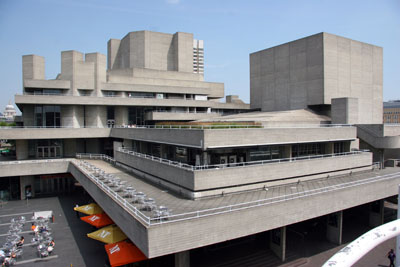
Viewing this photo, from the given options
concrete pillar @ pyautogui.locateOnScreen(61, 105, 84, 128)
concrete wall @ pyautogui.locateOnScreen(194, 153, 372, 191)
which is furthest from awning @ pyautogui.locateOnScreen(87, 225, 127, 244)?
concrete pillar @ pyautogui.locateOnScreen(61, 105, 84, 128)

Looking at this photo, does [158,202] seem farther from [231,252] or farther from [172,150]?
[172,150]

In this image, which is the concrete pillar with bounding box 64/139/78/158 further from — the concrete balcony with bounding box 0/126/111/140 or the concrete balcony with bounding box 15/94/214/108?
the concrete balcony with bounding box 15/94/214/108

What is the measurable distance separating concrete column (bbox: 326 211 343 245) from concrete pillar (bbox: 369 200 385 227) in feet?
19.9

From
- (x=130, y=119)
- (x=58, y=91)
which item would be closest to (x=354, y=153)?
(x=130, y=119)

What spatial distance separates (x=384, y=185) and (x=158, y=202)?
61.3 ft

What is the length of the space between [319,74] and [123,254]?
34241 mm

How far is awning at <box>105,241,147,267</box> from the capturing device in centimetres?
1544

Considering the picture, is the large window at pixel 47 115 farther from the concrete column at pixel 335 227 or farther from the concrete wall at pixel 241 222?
the concrete column at pixel 335 227

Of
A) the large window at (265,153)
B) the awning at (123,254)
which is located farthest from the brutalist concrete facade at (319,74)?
the awning at (123,254)

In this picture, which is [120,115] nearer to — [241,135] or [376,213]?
[241,135]

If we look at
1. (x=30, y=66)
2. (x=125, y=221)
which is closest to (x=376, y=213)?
(x=125, y=221)

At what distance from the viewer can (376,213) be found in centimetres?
2705

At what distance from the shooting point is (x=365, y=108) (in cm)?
4353

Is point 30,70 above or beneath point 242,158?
above
